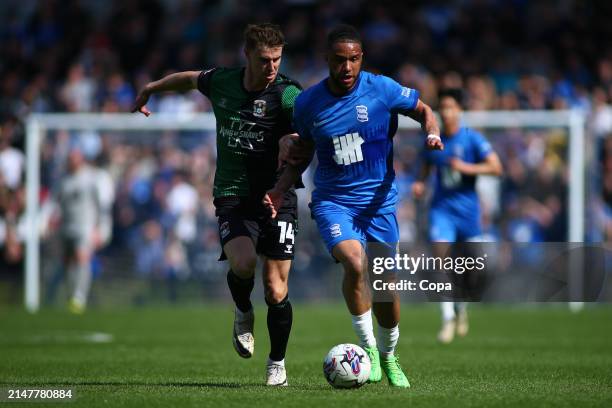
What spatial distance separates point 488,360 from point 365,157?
145 inches

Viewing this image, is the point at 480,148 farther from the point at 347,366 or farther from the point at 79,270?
the point at 79,270

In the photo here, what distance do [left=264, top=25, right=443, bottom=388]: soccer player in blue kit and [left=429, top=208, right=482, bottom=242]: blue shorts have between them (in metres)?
5.67

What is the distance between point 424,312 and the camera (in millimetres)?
19719

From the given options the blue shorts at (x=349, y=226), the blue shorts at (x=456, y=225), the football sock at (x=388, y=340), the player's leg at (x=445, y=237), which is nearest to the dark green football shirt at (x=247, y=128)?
the blue shorts at (x=349, y=226)

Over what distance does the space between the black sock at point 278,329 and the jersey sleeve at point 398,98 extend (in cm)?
181

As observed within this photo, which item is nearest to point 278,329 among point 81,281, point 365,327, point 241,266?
point 241,266

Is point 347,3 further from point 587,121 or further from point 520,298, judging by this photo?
point 520,298

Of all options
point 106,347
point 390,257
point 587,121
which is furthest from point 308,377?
point 587,121

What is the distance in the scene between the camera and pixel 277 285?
905cm

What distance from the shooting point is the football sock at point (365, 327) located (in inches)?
343

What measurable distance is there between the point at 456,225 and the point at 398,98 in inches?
241

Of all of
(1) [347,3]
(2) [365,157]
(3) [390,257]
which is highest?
(1) [347,3]

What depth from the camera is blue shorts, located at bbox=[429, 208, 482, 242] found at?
1453 centimetres

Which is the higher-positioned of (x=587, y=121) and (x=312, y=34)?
(x=312, y=34)
